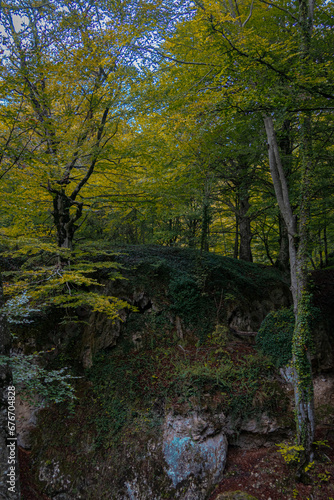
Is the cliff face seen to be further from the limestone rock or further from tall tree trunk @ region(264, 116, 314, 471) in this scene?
tall tree trunk @ region(264, 116, 314, 471)

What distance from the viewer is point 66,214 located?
21.4ft

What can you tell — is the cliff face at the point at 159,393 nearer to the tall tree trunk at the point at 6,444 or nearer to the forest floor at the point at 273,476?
the forest floor at the point at 273,476

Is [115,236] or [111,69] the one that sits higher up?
[111,69]

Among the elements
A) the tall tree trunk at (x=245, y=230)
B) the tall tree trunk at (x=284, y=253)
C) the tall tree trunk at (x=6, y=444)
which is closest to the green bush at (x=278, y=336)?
the tall tree trunk at (x=284, y=253)

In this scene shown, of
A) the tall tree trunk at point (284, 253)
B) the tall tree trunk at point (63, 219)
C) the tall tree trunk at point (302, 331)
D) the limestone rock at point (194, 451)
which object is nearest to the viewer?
the tall tree trunk at point (302, 331)

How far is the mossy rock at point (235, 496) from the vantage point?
13.0 ft

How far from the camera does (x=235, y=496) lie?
13.2 feet

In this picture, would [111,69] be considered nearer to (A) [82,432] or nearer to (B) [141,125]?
(B) [141,125]

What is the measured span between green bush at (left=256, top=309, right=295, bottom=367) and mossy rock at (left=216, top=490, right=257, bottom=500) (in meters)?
2.41

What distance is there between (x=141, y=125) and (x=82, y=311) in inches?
213

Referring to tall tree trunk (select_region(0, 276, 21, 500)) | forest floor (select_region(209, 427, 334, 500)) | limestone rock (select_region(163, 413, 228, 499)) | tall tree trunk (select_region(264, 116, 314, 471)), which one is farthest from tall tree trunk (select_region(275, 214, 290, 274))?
tall tree trunk (select_region(0, 276, 21, 500))

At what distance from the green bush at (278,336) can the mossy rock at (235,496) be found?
2.41 metres

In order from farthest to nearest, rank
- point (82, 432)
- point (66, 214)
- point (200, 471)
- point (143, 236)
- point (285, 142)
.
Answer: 1. point (143, 236)
2. point (285, 142)
3. point (66, 214)
4. point (82, 432)
5. point (200, 471)

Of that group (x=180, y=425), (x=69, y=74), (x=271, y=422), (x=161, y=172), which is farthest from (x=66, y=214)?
(x=271, y=422)
